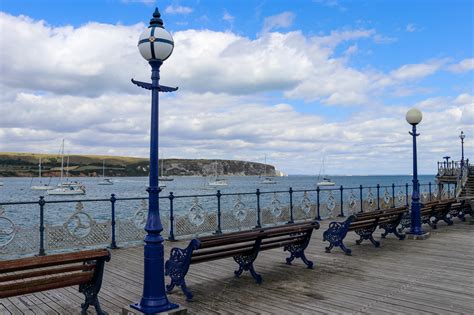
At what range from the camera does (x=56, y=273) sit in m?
4.56

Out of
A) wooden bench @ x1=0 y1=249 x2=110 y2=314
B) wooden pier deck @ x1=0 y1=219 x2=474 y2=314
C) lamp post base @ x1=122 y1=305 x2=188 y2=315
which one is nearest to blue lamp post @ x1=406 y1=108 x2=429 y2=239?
wooden pier deck @ x1=0 y1=219 x2=474 y2=314

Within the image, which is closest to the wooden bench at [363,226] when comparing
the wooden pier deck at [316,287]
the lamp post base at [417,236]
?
the lamp post base at [417,236]

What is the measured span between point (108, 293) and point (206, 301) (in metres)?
1.57

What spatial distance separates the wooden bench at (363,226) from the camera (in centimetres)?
899

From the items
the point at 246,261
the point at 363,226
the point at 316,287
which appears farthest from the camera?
the point at 363,226

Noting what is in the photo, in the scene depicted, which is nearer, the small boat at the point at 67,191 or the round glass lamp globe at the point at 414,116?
the round glass lamp globe at the point at 414,116

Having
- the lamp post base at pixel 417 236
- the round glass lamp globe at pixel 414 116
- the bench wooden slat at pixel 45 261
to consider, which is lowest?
the lamp post base at pixel 417 236

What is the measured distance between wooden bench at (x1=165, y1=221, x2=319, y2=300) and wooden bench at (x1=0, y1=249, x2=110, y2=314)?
1.19 metres

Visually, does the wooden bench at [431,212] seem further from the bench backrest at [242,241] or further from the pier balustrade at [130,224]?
the bench backrest at [242,241]

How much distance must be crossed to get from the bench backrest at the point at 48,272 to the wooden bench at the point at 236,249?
1.21 metres

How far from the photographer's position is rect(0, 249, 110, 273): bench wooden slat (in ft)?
14.0

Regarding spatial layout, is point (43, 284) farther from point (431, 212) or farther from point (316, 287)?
point (431, 212)

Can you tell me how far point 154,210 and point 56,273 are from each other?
1251mm

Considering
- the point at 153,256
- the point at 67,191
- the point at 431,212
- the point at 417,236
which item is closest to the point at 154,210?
the point at 153,256
